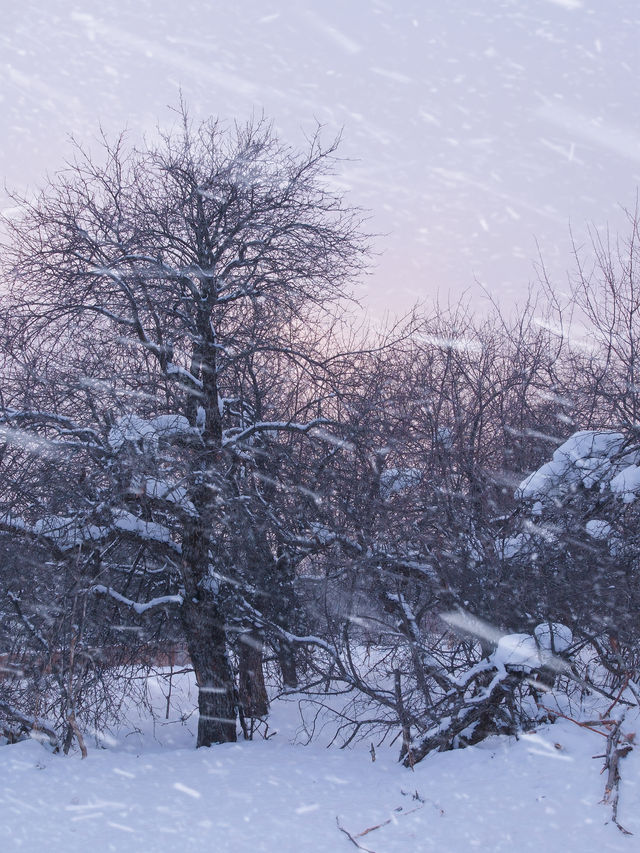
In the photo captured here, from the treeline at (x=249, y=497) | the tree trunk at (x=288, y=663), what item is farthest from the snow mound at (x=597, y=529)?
the tree trunk at (x=288, y=663)

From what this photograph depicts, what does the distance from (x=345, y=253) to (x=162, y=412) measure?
3.10 meters

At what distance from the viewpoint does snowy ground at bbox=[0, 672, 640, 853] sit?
579 centimetres

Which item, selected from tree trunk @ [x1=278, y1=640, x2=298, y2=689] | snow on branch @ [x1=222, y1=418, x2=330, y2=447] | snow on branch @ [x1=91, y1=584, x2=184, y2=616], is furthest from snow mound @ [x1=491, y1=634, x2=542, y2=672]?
snow on branch @ [x1=91, y1=584, x2=184, y2=616]

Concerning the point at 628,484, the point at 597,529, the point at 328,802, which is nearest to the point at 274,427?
the point at 597,529

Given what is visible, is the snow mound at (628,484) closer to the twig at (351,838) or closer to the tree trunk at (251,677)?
the twig at (351,838)

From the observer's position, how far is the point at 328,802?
6.97 m

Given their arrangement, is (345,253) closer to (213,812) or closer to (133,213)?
(133,213)

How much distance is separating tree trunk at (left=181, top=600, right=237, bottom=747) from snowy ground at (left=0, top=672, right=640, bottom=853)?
42.5 inches

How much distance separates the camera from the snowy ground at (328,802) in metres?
5.79

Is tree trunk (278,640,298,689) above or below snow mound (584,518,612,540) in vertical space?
below

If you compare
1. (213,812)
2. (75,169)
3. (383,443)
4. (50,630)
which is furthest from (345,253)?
(213,812)

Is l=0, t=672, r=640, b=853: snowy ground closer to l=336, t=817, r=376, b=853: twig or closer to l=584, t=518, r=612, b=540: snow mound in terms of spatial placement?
l=336, t=817, r=376, b=853: twig

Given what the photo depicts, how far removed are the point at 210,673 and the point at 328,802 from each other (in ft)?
10.6

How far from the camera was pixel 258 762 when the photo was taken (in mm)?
8680
